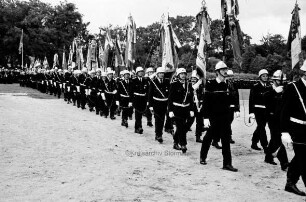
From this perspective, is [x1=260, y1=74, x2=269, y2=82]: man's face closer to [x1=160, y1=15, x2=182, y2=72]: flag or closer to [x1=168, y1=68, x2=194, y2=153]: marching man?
[x1=168, y1=68, x2=194, y2=153]: marching man

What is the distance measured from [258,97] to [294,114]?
4239 mm

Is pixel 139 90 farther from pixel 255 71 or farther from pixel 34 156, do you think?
pixel 255 71

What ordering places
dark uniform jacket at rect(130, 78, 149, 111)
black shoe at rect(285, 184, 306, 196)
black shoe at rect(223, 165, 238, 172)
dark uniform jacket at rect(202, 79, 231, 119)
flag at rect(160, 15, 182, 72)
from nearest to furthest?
1. black shoe at rect(285, 184, 306, 196)
2. black shoe at rect(223, 165, 238, 172)
3. dark uniform jacket at rect(202, 79, 231, 119)
4. dark uniform jacket at rect(130, 78, 149, 111)
5. flag at rect(160, 15, 182, 72)

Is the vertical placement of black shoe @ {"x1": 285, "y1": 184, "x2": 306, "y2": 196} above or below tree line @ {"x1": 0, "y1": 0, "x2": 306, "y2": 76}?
below

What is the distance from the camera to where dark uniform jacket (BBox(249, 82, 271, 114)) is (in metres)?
10.2

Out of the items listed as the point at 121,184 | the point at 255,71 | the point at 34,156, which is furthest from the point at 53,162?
the point at 255,71

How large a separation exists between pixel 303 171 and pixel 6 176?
16.9 ft

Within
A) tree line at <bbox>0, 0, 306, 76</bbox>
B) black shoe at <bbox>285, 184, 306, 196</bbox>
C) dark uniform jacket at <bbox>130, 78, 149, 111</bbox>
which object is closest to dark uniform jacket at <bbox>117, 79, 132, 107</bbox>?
dark uniform jacket at <bbox>130, 78, 149, 111</bbox>

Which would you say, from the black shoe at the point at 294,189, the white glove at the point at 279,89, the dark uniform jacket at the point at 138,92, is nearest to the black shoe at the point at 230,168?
the black shoe at the point at 294,189

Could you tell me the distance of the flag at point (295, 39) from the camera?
1069 cm

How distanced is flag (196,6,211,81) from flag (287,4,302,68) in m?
2.45

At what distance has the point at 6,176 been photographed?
23.9ft

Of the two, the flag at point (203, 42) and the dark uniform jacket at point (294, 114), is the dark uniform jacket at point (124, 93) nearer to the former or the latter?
the flag at point (203, 42)

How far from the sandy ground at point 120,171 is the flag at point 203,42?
2.26 metres
